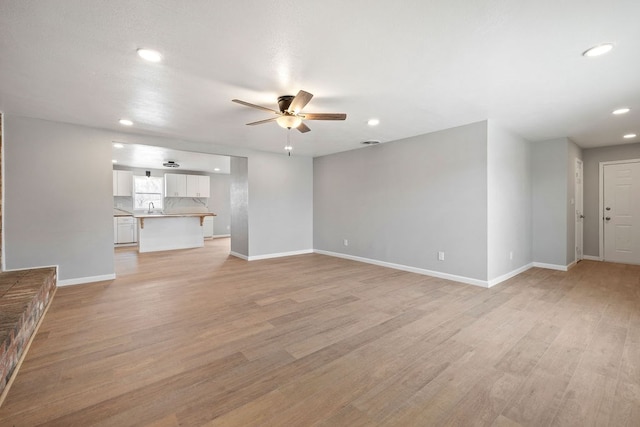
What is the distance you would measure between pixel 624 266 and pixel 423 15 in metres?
6.77

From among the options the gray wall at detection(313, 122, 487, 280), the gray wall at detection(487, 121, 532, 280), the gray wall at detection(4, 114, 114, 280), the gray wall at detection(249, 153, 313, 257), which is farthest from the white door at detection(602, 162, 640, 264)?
the gray wall at detection(4, 114, 114, 280)

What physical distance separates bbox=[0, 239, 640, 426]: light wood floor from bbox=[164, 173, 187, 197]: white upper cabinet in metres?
5.79

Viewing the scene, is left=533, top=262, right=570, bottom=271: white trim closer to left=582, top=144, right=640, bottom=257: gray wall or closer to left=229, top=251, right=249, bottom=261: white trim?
left=582, top=144, right=640, bottom=257: gray wall

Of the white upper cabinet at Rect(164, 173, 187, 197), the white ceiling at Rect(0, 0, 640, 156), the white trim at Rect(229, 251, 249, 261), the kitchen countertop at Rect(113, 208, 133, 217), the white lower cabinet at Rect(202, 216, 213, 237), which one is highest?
the white ceiling at Rect(0, 0, 640, 156)

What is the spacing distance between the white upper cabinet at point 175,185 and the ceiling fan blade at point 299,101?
7.71 m

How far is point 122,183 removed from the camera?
8.56 m

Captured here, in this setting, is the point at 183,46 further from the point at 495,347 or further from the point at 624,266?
the point at 624,266

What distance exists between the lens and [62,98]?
3.14 meters

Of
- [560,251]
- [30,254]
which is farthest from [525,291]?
[30,254]

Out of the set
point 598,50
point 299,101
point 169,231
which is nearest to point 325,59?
point 299,101

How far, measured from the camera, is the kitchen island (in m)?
7.14

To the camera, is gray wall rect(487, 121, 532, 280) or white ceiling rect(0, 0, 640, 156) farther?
gray wall rect(487, 121, 532, 280)

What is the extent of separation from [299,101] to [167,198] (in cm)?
851

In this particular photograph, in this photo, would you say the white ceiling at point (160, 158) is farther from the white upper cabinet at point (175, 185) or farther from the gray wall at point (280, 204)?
the gray wall at point (280, 204)
